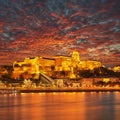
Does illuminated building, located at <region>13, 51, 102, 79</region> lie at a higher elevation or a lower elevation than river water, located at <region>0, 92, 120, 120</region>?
higher

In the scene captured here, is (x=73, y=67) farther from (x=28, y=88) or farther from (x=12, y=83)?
(x=28, y=88)

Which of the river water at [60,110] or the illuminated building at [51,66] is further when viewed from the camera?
the illuminated building at [51,66]

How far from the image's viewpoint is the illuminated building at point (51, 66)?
170 m

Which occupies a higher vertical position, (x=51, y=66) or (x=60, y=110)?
(x=51, y=66)

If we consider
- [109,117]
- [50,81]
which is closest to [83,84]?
[50,81]

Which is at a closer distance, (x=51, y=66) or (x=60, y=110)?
(x=60, y=110)

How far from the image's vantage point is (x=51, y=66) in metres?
178

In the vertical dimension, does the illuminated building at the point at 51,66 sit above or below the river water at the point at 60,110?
above

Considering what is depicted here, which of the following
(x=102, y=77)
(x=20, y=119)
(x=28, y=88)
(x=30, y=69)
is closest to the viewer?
(x=20, y=119)

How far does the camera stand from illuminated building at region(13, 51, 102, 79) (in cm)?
16988

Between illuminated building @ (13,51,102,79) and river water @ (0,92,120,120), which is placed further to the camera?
illuminated building @ (13,51,102,79)

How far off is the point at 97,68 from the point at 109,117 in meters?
140

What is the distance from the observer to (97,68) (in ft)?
586

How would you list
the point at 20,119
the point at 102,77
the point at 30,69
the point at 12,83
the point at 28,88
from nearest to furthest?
1. the point at 20,119
2. the point at 28,88
3. the point at 12,83
4. the point at 102,77
5. the point at 30,69
